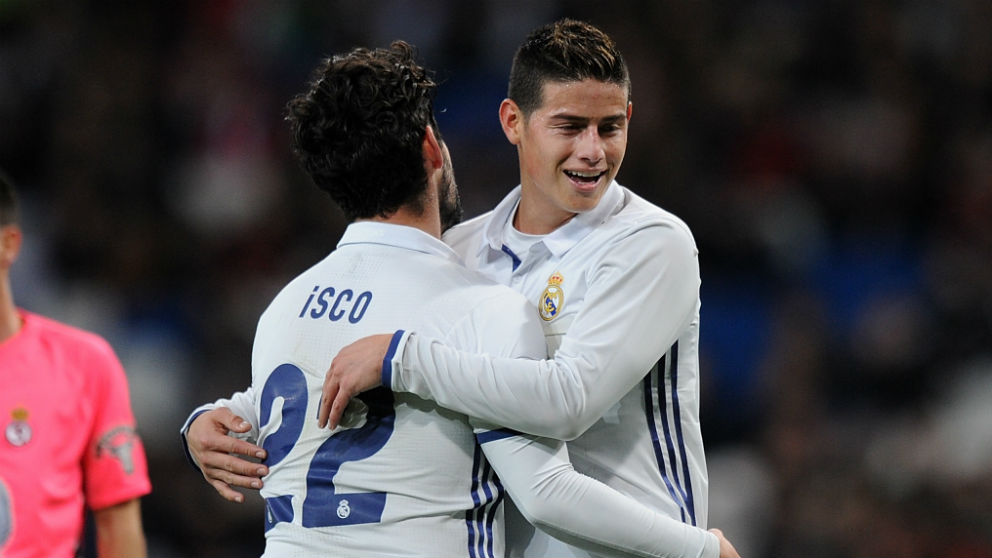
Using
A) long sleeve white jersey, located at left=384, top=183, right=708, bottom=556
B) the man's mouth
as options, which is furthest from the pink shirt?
the man's mouth

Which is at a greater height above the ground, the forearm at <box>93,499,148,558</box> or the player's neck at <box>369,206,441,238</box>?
the player's neck at <box>369,206,441,238</box>

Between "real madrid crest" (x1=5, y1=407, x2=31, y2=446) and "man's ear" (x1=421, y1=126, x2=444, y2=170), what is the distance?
73.2 inches

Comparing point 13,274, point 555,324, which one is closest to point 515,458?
point 555,324

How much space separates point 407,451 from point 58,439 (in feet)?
5.91

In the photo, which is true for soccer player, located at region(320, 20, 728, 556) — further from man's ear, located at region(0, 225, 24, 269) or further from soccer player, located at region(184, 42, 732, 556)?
man's ear, located at region(0, 225, 24, 269)

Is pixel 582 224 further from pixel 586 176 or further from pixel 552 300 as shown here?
pixel 552 300

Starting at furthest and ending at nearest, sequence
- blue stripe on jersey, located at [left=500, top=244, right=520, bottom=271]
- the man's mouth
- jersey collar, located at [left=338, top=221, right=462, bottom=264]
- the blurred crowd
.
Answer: the blurred crowd → blue stripe on jersey, located at [left=500, top=244, right=520, bottom=271] → the man's mouth → jersey collar, located at [left=338, top=221, right=462, bottom=264]

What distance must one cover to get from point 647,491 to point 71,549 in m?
2.02

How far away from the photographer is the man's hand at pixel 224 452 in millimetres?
2895

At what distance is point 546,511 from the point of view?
271 centimetres

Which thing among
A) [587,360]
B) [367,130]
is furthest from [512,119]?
[587,360]

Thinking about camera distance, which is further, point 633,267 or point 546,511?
point 633,267

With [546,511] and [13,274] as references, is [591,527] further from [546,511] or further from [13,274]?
[13,274]

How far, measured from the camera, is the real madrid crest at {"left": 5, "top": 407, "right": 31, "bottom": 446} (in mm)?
3977
